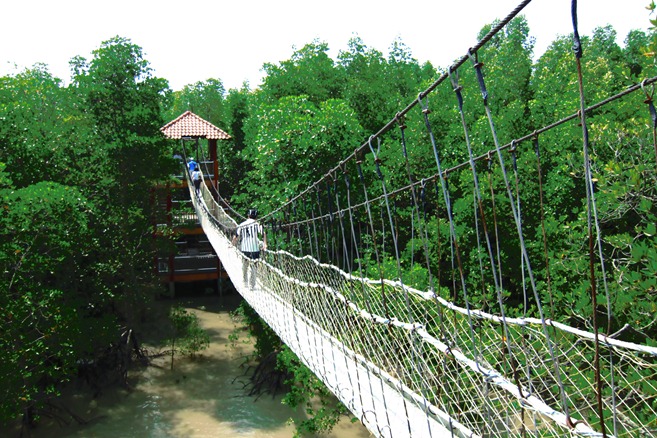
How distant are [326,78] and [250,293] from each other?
Result: 8.32 meters

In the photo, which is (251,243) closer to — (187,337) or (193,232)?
(187,337)

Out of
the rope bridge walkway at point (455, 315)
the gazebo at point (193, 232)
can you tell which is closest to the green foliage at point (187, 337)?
the gazebo at point (193, 232)

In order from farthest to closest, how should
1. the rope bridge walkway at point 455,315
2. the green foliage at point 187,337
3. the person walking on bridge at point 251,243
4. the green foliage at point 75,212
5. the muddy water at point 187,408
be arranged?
the green foliage at point 187,337
the muddy water at point 187,408
the green foliage at point 75,212
the person walking on bridge at point 251,243
the rope bridge walkway at point 455,315

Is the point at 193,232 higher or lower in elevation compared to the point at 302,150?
lower

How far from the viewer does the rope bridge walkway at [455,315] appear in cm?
151

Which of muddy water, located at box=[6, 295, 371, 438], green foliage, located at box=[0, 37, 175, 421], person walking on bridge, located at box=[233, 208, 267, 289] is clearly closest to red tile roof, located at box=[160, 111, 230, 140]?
green foliage, located at box=[0, 37, 175, 421]

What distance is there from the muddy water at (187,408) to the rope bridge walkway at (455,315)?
2.62m

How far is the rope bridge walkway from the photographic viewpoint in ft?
4.95

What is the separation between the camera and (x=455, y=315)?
249 cm

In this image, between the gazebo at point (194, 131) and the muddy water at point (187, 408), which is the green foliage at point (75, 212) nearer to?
Result: the muddy water at point (187, 408)

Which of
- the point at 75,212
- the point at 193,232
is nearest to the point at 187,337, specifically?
→ the point at 193,232

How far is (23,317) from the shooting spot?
6.18m

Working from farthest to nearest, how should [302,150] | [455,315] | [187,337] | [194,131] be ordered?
[194,131]
[187,337]
[302,150]
[455,315]

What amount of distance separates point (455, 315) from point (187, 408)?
273 inches
